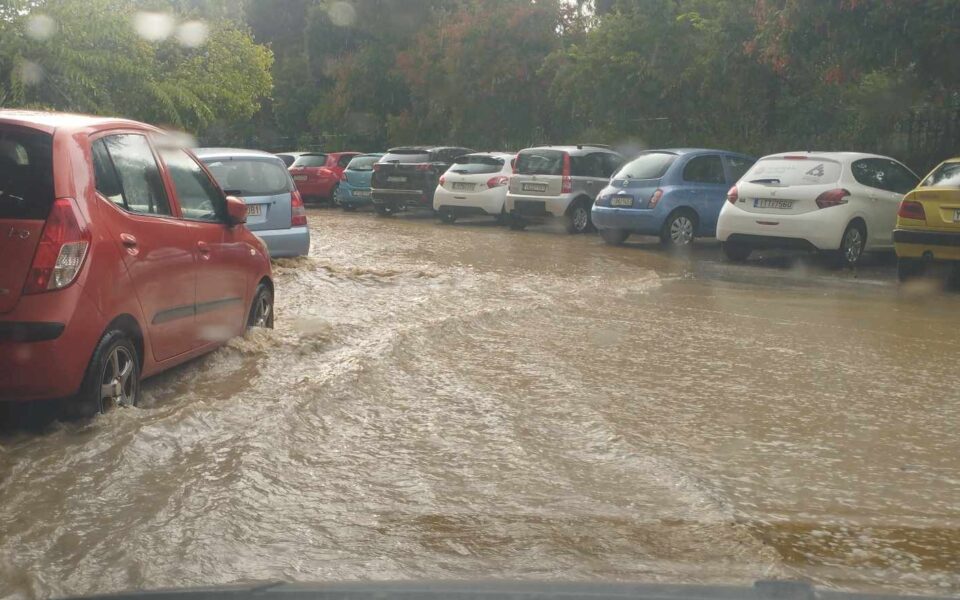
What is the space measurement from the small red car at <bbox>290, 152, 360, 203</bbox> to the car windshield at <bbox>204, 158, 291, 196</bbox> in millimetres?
16149

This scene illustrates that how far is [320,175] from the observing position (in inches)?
1155

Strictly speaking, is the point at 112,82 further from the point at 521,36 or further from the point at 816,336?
the point at 521,36

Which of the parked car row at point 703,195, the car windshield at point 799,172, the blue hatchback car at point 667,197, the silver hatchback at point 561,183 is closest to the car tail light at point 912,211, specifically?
the parked car row at point 703,195

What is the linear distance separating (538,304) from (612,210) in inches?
271

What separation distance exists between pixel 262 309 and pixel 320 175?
20.9m

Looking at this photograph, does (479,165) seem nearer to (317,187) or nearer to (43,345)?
(317,187)

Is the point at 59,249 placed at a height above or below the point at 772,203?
above

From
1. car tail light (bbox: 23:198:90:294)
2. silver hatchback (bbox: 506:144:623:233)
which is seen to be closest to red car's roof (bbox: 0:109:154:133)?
car tail light (bbox: 23:198:90:294)

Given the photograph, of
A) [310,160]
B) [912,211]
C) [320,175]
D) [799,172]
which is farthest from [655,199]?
[310,160]

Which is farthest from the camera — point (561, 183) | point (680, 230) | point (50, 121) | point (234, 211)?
point (561, 183)

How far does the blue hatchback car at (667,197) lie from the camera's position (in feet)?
57.0

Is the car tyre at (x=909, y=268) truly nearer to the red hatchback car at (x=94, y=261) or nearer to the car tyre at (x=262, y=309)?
the car tyre at (x=262, y=309)

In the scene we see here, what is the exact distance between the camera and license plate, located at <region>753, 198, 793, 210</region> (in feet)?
47.9

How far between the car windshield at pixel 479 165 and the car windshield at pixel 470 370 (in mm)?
3419
